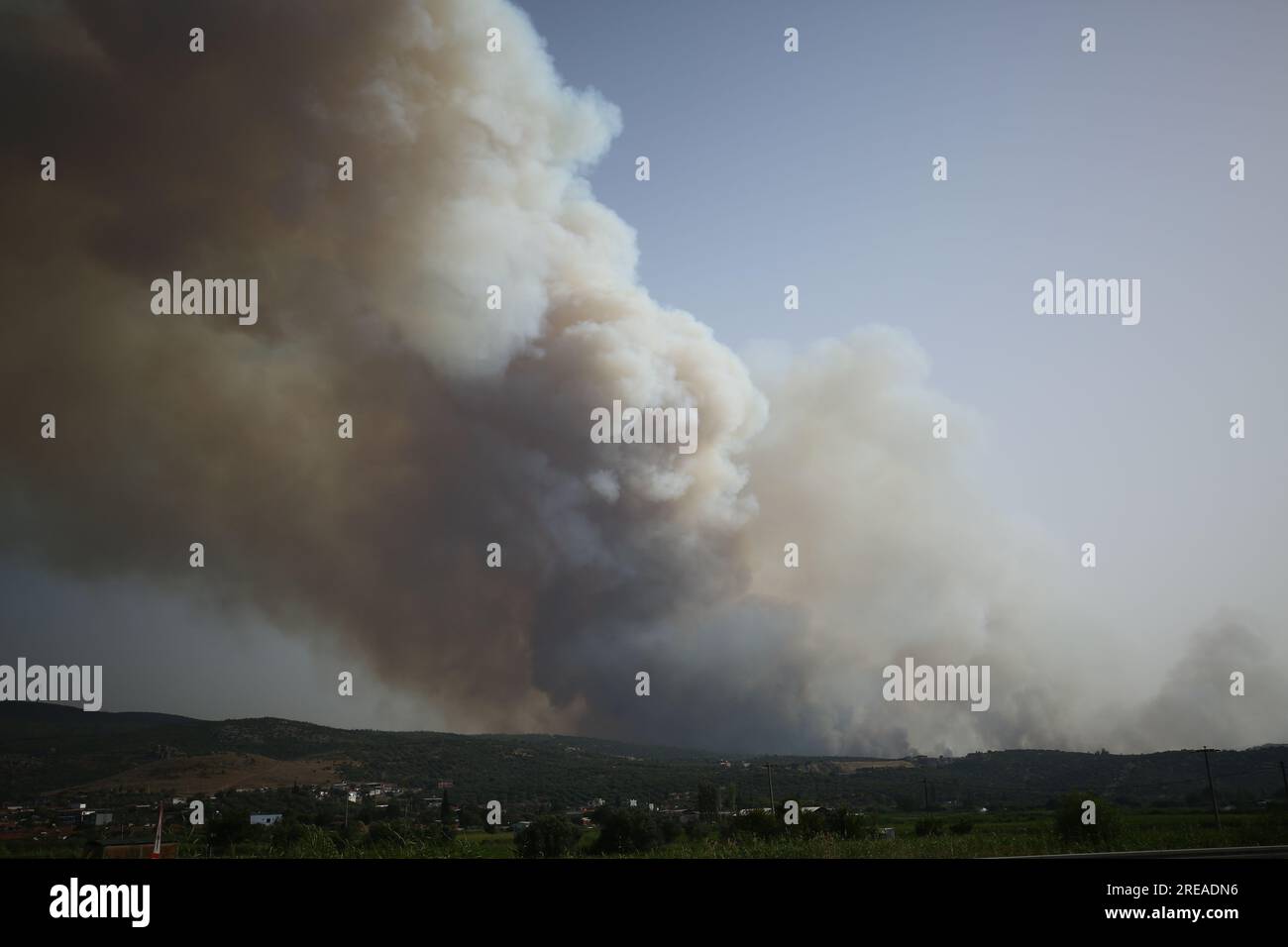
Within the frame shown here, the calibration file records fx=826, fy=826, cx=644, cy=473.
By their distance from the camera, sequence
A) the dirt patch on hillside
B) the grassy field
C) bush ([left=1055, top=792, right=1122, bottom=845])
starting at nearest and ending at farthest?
the grassy field
bush ([left=1055, top=792, right=1122, bottom=845])
the dirt patch on hillside

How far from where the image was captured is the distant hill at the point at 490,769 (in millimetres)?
61062

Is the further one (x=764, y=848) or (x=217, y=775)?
(x=217, y=775)

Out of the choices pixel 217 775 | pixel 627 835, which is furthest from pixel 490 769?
pixel 627 835

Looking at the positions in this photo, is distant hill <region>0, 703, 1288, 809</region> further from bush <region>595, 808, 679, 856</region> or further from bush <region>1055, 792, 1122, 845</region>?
bush <region>1055, 792, 1122, 845</region>

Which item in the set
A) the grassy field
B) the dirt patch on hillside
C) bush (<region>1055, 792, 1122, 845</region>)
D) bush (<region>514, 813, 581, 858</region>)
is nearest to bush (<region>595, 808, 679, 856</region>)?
bush (<region>514, 813, 581, 858</region>)

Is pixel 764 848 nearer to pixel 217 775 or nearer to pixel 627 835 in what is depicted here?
pixel 627 835

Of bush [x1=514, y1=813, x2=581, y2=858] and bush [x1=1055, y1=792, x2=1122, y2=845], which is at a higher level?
bush [x1=1055, y1=792, x2=1122, y2=845]

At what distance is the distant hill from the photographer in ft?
200

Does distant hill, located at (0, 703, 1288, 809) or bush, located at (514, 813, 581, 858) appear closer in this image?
bush, located at (514, 813, 581, 858)

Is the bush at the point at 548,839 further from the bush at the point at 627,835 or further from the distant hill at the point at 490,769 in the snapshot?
the distant hill at the point at 490,769

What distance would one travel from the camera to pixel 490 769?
220 feet
